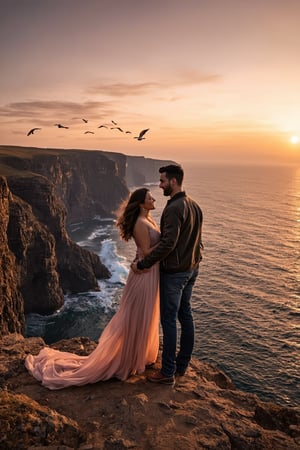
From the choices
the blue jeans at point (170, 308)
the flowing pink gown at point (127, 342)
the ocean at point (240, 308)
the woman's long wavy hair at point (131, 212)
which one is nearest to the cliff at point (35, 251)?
the ocean at point (240, 308)

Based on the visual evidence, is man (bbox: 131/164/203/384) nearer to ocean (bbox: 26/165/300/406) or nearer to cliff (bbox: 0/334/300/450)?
cliff (bbox: 0/334/300/450)

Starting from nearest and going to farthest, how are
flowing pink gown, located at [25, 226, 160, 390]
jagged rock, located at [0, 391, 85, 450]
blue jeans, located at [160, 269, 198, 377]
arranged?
jagged rock, located at [0, 391, 85, 450], blue jeans, located at [160, 269, 198, 377], flowing pink gown, located at [25, 226, 160, 390]

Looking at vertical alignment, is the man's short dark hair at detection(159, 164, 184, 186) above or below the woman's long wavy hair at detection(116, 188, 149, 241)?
above

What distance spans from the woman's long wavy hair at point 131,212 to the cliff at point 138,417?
2992mm

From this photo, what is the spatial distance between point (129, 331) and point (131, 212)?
8.03 ft

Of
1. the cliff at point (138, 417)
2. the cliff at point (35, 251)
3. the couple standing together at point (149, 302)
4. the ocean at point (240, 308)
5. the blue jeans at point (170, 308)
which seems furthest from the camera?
the cliff at point (35, 251)

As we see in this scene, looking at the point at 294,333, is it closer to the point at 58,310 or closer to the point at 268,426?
the point at 58,310

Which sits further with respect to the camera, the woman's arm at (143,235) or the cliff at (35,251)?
the cliff at (35,251)

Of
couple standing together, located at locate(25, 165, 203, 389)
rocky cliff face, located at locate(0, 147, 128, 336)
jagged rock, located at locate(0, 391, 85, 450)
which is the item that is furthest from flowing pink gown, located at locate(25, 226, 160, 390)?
rocky cliff face, located at locate(0, 147, 128, 336)

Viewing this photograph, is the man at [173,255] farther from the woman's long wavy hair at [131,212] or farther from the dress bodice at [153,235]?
the woman's long wavy hair at [131,212]

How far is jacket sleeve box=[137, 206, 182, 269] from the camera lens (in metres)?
5.98

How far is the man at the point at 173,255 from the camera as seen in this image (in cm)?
604

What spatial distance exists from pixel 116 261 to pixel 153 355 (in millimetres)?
61043

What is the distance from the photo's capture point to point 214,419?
18.1ft
